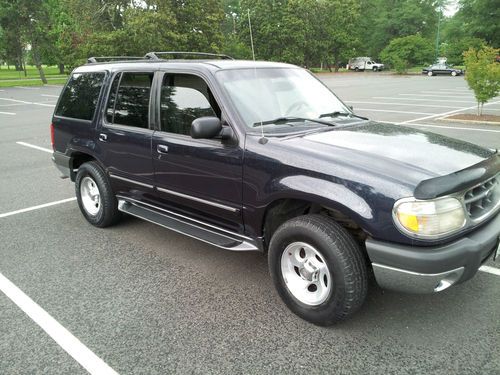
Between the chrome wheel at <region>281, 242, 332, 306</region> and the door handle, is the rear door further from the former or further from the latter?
the chrome wheel at <region>281, 242, 332, 306</region>

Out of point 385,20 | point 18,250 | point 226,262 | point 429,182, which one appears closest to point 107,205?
point 18,250

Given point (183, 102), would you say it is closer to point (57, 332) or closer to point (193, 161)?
point (193, 161)

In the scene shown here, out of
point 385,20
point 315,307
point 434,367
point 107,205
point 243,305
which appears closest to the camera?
point 434,367

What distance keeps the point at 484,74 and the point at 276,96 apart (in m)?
11.8

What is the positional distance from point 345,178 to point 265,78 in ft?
5.12

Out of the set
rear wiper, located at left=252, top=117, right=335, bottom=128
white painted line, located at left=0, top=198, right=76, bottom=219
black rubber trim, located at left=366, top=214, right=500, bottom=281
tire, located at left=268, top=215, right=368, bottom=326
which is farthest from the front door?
white painted line, located at left=0, top=198, right=76, bottom=219

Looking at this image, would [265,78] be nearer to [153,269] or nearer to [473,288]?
[153,269]

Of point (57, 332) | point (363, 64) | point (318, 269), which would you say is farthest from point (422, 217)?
point (363, 64)

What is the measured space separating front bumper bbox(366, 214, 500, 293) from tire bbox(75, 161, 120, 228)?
3.13m

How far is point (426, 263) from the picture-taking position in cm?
258

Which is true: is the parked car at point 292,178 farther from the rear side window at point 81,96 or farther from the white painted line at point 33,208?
the white painted line at point 33,208

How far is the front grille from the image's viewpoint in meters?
2.85

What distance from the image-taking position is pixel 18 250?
4473 millimetres

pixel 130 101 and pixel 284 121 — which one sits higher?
pixel 130 101
